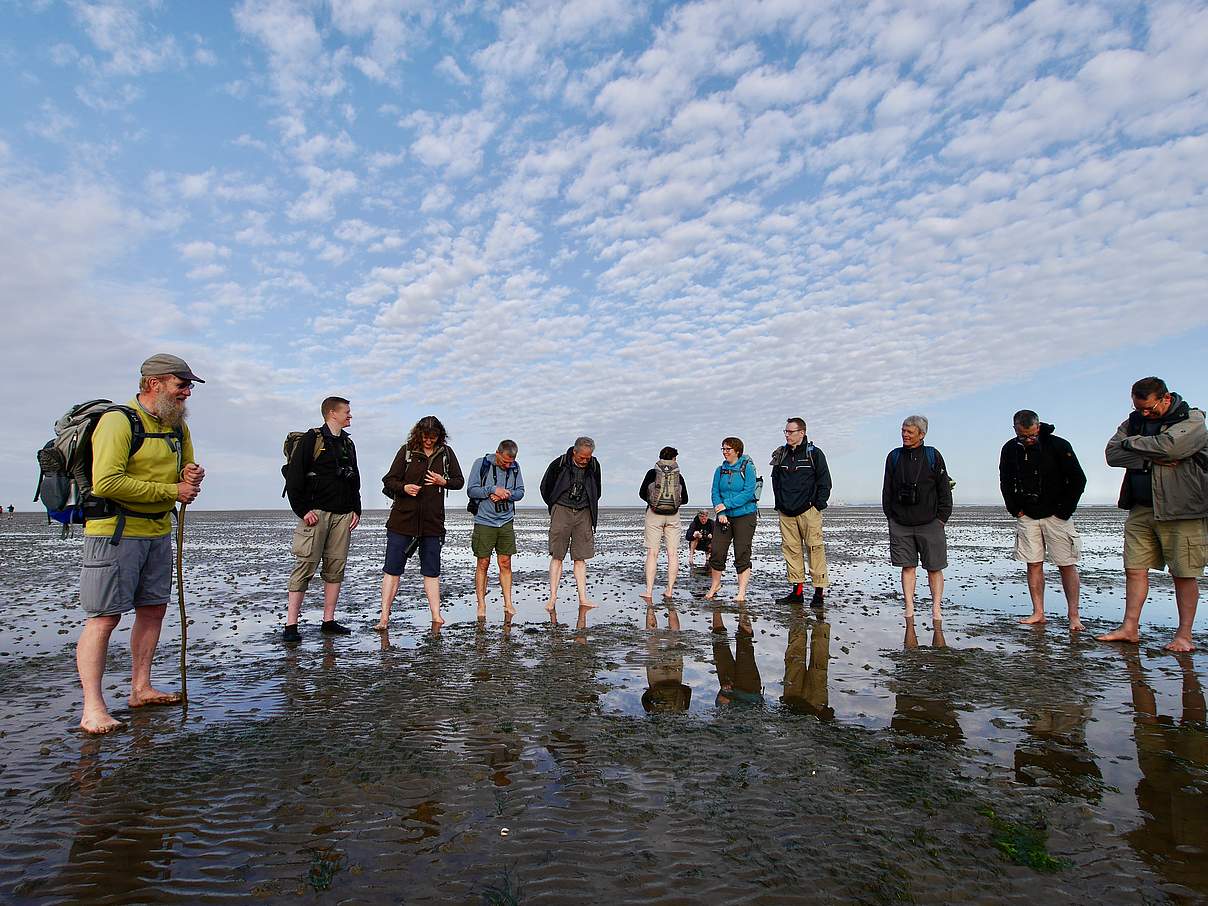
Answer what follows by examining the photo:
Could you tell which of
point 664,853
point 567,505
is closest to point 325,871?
point 664,853

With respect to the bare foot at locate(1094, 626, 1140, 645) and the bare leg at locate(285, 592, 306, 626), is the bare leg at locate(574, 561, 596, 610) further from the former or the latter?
the bare foot at locate(1094, 626, 1140, 645)

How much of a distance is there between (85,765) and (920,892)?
4940 mm

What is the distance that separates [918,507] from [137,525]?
31.1 ft

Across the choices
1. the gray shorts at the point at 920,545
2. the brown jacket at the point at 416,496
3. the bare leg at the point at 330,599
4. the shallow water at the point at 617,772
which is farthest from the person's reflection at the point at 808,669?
the bare leg at the point at 330,599

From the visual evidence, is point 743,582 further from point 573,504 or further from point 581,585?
point 573,504

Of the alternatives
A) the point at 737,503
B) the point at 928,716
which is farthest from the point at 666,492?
the point at 928,716

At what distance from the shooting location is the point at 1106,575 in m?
14.8

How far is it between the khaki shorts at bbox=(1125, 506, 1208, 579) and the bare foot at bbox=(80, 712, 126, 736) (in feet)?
32.5

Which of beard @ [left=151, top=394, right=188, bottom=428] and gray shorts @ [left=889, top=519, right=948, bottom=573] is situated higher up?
beard @ [left=151, top=394, right=188, bottom=428]

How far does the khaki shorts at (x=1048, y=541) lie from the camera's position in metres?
8.92

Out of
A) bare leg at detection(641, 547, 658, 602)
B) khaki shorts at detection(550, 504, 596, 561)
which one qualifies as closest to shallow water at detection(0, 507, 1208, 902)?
khaki shorts at detection(550, 504, 596, 561)

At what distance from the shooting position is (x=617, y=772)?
4043mm

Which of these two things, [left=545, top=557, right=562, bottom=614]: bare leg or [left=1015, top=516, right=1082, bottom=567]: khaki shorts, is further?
[left=545, top=557, right=562, bottom=614]: bare leg

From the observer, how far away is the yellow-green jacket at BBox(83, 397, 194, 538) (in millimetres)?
4824
